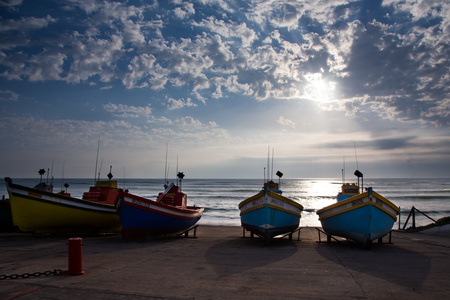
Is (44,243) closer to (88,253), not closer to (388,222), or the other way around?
(88,253)

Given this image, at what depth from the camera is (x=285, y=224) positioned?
14195 mm

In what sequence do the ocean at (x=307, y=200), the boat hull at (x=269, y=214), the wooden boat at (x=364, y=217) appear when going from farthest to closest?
the ocean at (x=307, y=200), the boat hull at (x=269, y=214), the wooden boat at (x=364, y=217)

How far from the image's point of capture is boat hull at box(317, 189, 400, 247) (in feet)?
40.8

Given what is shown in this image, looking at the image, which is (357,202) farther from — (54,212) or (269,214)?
(54,212)

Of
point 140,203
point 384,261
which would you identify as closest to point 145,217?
point 140,203

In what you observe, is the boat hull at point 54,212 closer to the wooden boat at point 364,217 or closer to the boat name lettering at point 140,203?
the boat name lettering at point 140,203

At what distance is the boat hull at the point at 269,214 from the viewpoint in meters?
13.4

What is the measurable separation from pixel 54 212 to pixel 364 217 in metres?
13.6

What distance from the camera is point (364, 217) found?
12.5m

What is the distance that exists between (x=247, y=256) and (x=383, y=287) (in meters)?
4.59

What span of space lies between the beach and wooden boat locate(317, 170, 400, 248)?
563 millimetres

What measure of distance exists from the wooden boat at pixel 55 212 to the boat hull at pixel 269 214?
7.57m

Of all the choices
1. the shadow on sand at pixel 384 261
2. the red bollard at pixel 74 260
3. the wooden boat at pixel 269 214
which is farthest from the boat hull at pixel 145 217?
the shadow on sand at pixel 384 261

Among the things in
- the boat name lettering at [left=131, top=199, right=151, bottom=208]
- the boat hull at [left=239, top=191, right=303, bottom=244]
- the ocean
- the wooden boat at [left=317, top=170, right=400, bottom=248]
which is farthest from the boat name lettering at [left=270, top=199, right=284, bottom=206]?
the ocean
